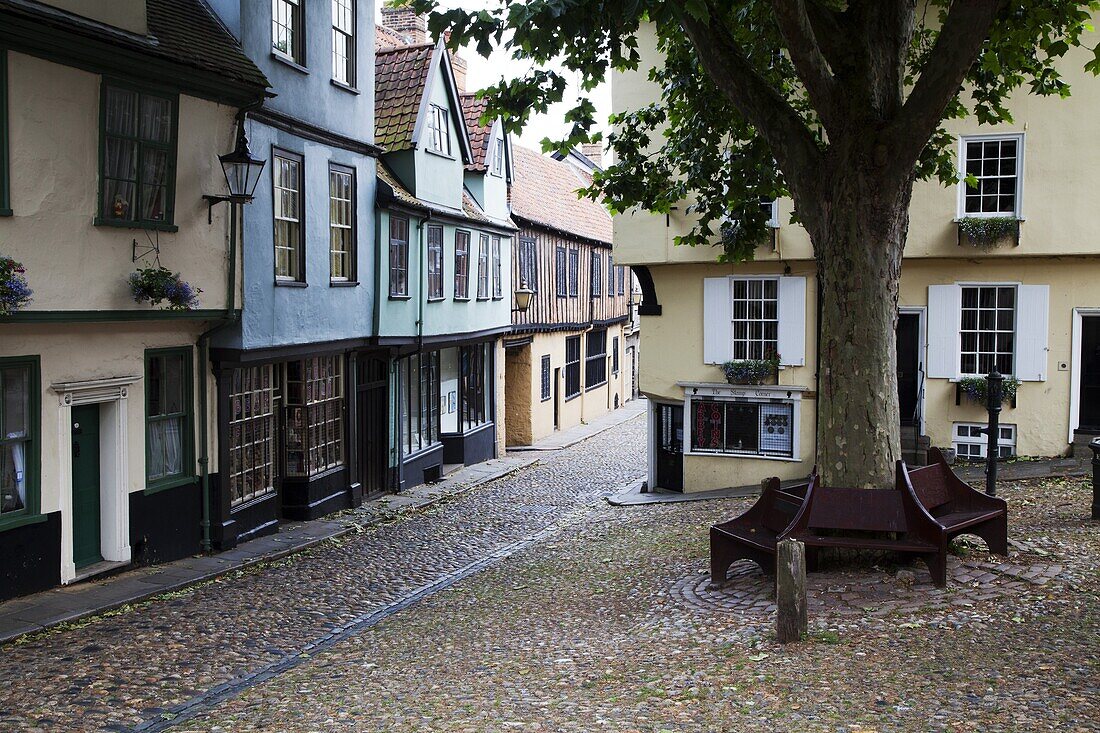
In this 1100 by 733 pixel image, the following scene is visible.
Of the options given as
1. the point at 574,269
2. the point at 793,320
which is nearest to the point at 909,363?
the point at 793,320

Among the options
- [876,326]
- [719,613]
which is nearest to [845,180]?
[876,326]

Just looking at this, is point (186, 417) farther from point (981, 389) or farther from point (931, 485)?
point (981, 389)

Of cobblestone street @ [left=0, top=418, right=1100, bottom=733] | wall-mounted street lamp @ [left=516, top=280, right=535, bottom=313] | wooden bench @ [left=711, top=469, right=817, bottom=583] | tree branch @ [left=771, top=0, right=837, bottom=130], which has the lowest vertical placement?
cobblestone street @ [left=0, top=418, right=1100, bottom=733]

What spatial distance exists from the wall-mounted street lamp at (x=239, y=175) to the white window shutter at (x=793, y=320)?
414 inches

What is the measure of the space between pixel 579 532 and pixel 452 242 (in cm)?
930

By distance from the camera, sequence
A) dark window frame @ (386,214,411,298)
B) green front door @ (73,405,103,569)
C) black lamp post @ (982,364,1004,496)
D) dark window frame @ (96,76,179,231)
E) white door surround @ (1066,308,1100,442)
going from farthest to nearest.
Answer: dark window frame @ (386,214,411,298) < white door surround @ (1066,308,1100,442) < black lamp post @ (982,364,1004,496) < green front door @ (73,405,103,569) < dark window frame @ (96,76,179,231)

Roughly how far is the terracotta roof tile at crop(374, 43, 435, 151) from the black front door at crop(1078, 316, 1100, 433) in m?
13.4

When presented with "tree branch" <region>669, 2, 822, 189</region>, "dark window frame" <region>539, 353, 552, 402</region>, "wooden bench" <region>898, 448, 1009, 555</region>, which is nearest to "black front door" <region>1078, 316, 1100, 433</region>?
"wooden bench" <region>898, 448, 1009, 555</region>

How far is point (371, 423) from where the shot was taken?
66.6 ft

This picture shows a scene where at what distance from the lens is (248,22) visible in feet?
48.5

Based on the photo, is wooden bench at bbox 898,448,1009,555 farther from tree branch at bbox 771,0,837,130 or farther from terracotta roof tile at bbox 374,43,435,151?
terracotta roof tile at bbox 374,43,435,151

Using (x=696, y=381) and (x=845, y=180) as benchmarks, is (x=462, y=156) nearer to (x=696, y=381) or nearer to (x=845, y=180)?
(x=696, y=381)

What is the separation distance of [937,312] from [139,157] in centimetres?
1397

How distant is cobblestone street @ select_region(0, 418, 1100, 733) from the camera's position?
22.0ft
